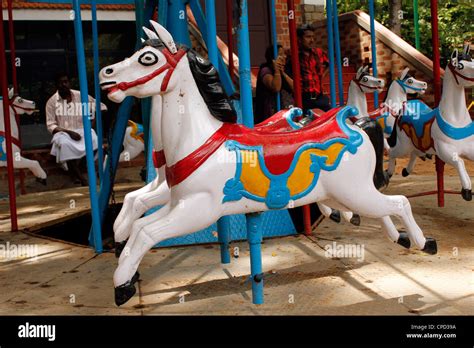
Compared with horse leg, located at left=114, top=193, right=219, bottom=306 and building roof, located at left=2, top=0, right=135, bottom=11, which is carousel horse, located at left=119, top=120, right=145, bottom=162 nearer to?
building roof, located at left=2, top=0, right=135, bottom=11

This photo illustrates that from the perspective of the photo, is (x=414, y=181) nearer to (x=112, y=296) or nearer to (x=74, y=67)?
(x=112, y=296)

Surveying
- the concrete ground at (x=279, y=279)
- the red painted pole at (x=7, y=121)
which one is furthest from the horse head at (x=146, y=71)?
the red painted pole at (x=7, y=121)

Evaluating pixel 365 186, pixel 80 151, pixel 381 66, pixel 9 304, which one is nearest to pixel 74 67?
pixel 80 151

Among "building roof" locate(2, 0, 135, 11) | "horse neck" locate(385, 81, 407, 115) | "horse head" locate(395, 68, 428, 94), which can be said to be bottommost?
"horse neck" locate(385, 81, 407, 115)

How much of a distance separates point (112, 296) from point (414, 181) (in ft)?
17.1

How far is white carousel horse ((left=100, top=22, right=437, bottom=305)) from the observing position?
317 centimetres

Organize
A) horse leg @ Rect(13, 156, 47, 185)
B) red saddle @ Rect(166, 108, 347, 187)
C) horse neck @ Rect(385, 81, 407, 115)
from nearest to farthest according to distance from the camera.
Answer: red saddle @ Rect(166, 108, 347, 187)
horse leg @ Rect(13, 156, 47, 185)
horse neck @ Rect(385, 81, 407, 115)

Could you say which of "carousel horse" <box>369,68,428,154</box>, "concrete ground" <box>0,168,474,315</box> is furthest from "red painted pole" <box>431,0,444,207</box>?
"carousel horse" <box>369,68,428,154</box>

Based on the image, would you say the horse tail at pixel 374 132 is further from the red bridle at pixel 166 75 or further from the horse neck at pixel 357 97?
the horse neck at pixel 357 97

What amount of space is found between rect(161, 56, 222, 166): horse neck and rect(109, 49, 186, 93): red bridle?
0.13 feet

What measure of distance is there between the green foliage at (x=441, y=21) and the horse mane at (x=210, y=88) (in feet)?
46.9

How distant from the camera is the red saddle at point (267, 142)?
128 inches

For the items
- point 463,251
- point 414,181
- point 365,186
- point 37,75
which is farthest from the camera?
point 37,75

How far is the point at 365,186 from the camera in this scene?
3.51 metres
